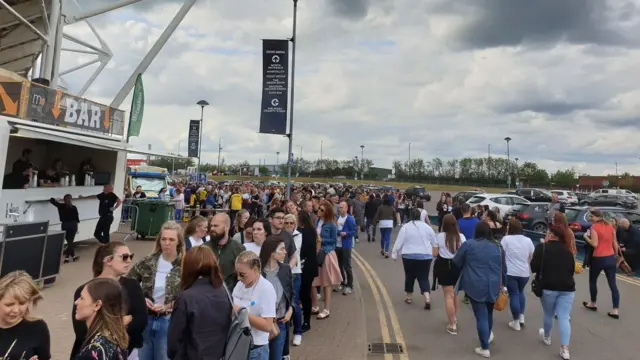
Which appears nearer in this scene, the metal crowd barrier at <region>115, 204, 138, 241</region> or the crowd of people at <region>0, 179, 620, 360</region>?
the crowd of people at <region>0, 179, 620, 360</region>

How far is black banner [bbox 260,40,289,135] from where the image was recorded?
12.2m

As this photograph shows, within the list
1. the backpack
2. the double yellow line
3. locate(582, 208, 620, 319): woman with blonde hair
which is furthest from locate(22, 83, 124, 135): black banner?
locate(582, 208, 620, 319): woman with blonde hair

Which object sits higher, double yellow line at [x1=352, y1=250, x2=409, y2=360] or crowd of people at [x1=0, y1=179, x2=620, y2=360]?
crowd of people at [x1=0, y1=179, x2=620, y2=360]

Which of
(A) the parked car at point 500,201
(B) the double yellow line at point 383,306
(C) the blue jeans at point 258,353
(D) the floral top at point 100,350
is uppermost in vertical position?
(A) the parked car at point 500,201

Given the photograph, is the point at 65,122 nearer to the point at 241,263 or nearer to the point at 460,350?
the point at 241,263

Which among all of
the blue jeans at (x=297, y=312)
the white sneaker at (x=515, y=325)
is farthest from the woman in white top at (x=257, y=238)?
the white sneaker at (x=515, y=325)

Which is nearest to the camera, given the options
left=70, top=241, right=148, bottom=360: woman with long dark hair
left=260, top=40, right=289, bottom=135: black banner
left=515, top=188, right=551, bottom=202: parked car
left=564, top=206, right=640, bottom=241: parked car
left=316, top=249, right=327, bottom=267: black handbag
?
left=70, top=241, right=148, bottom=360: woman with long dark hair

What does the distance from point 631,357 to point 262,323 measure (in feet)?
16.8

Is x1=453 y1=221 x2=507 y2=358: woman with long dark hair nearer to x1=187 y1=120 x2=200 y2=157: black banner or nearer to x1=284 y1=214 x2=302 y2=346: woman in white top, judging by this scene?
x1=284 y1=214 x2=302 y2=346: woman in white top

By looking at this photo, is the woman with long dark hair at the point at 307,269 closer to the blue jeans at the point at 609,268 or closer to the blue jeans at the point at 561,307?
the blue jeans at the point at 561,307

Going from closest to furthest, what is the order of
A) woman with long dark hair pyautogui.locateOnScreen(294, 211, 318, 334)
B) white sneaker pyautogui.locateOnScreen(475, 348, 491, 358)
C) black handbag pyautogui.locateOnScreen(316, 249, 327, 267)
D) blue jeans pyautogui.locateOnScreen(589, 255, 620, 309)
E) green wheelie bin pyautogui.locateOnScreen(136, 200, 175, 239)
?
1. white sneaker pyautogui.locateOnScreen(475, 348, 491, 358)
2. woman with long dark hair pyautogui.locateOnScreen(294, 211, 318, 334)
3. black handbag pyautogui.locateOnScreen(316, 249, 327, 267)
4. blue jeans pyautogui.locateOnScreen(589, 255, 620, 309)
5. green wheelie bin pyautogui.locateOnScreen(136, 200, 175, 239)

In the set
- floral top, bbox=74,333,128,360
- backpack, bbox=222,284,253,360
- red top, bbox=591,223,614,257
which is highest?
red top, bbox=591,223,614,257

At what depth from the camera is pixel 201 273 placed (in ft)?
9.38

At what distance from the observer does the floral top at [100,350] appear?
2.20 metres
